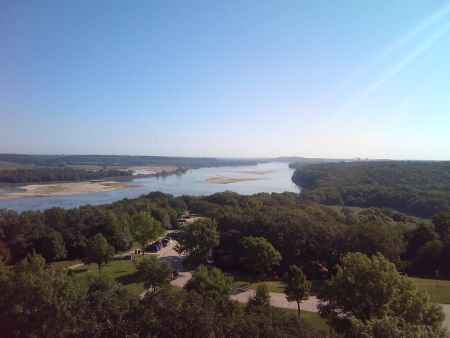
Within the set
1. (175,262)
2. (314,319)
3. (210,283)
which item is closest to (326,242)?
(314,319)

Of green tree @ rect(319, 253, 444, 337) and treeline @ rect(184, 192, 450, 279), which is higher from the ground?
green tree @ rect(319, 253, 444, 337)

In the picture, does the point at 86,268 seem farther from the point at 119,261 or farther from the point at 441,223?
the point at 441,223

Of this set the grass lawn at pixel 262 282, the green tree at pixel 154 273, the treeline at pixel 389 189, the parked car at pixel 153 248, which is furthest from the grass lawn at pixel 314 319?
the treeline at pixel 389 189

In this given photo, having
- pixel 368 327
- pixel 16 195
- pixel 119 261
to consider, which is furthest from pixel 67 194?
pixel 368 327

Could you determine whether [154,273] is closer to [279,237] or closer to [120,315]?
[120,315]

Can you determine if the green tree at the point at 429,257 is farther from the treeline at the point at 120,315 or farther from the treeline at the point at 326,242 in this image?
the treeline at the point at 120,315

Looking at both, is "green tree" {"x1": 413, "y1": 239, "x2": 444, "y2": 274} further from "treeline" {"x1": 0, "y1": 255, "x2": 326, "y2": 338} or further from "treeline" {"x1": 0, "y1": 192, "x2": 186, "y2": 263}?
"treeline" {"x1": 0, "y1": 192, "x2": 186, "y2": 263}

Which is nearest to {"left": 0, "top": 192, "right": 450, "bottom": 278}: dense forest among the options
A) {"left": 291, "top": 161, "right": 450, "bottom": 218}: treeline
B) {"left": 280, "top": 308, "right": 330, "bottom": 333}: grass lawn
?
{"left": 280, "top": 308, "right": 330, "bottom": 333}: grass lawn
